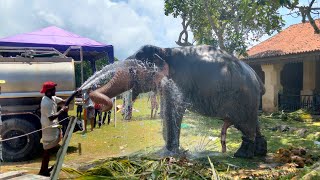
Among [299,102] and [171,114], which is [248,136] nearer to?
[171,114]

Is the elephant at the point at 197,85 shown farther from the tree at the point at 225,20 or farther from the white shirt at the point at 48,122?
the tree at the point at 225,20

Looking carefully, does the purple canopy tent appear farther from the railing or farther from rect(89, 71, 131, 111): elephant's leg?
the railing

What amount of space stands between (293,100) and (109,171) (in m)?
13.3

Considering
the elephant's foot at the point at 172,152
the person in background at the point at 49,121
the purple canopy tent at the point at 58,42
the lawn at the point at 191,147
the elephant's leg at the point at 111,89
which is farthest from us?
the purple canopy tent at the point at 58,42

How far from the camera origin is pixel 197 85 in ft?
22.6

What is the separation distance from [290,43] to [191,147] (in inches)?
425

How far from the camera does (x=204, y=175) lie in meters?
5.04

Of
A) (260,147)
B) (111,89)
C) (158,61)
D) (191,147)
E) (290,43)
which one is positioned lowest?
(191,147)

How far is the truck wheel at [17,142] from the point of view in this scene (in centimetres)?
776

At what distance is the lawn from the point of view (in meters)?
5.62

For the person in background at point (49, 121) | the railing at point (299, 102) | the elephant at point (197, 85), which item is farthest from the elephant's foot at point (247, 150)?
the railing at point (299, 102)

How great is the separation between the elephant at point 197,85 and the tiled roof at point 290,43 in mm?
8331

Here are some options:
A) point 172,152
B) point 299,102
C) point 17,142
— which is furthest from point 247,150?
point 299,102

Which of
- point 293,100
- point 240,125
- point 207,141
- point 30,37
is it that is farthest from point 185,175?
point 293,100
